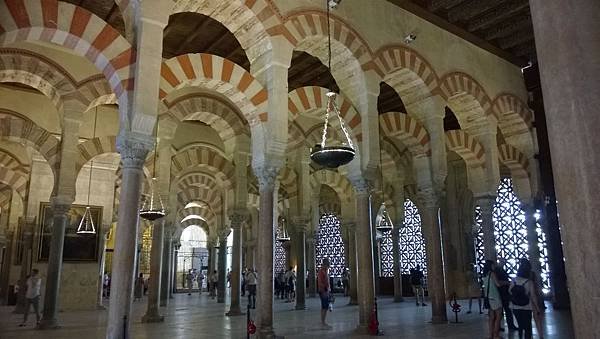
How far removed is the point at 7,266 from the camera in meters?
11.6

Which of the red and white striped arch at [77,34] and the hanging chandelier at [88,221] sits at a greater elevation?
the red and white striped arch at [77,34]

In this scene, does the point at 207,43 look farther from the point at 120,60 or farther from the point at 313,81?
the point at 120,60

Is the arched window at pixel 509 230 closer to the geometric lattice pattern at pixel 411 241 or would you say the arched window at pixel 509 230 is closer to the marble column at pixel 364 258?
the geometric lattice pattern at pixel 411 241

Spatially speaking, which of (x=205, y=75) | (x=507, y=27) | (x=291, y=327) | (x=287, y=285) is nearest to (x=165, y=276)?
(x=287, y=285)

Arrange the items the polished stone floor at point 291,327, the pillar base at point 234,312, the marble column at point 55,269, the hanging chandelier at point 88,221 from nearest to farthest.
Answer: the polished stone floor at point 291,327
the marble column at point 55,269
the pillar base at point 234,312
the hanging chandelier at point 88,221

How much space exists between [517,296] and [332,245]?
12.5 meters

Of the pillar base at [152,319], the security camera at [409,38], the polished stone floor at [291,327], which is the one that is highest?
the security camera at [409,38]

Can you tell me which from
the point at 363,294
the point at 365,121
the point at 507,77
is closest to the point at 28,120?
the point at 365,121

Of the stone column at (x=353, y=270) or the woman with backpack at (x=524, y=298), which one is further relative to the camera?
the stone column at (x=353, y=270)

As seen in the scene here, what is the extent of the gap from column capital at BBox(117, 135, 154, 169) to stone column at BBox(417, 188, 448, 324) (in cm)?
443

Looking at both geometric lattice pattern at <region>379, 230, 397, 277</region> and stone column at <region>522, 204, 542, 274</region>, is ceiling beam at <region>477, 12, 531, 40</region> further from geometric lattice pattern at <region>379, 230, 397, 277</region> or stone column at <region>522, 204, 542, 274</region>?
geometric lattice pattern at <region>379, 230, 397, 277</region>

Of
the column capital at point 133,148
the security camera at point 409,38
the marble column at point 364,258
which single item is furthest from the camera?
the security camera at point 409,38

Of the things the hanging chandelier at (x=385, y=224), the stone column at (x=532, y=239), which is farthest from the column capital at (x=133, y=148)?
the stone column at (x=532, y=239)

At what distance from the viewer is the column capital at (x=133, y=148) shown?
4469 millimetres
